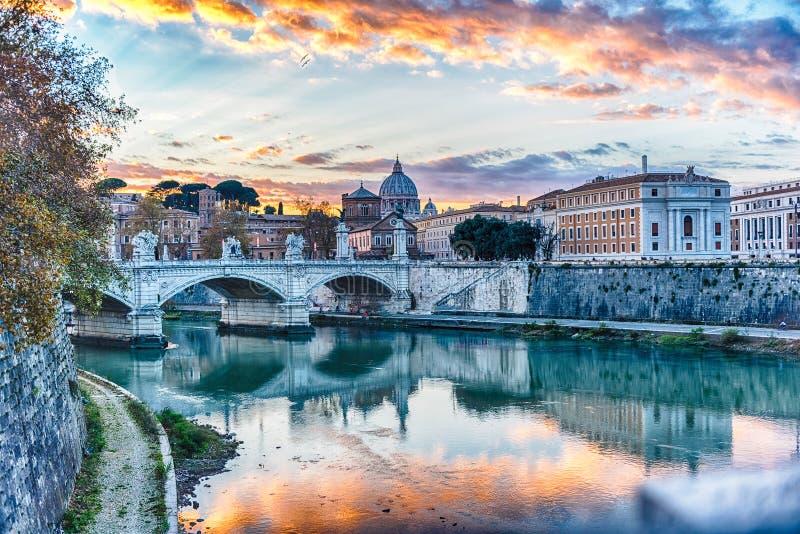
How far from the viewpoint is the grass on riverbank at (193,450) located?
46.7 ft

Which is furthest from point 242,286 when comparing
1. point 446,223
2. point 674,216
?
point 446,223

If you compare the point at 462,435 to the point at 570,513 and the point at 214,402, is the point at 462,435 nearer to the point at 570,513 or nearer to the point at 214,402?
the point at 570,513

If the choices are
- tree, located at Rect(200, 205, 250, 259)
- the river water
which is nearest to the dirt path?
the river water

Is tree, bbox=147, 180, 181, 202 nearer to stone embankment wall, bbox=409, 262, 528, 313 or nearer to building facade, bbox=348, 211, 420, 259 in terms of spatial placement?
building facade, bbox=348, 211, 420, 259

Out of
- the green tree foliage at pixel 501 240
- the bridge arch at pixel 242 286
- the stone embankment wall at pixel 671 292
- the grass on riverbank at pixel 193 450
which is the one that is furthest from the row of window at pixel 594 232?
the grass on riverbank at pixel 193 450

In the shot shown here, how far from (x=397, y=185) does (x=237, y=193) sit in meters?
19.8

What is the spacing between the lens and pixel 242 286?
4166cm

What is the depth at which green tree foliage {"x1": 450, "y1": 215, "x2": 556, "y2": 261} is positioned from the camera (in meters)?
52.5

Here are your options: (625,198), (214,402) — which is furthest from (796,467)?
(625,198)

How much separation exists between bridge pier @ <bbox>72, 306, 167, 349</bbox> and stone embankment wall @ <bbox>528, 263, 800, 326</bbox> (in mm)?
18868

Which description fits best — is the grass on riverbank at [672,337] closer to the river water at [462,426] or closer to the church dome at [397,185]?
the river water at [462,426]

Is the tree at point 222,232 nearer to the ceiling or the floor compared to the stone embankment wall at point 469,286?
nearer to the ceiling

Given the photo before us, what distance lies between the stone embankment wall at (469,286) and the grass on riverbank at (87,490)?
30.4 metres

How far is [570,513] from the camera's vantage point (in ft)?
41.5
